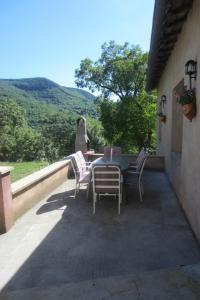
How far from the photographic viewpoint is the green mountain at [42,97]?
2254 inches

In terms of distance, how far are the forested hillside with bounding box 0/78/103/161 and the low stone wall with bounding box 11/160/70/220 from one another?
788 inches

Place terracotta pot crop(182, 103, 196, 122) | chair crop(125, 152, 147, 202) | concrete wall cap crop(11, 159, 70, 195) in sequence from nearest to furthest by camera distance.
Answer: terracotta pot crop(182, 103, 196, 122)
concrete wall cap crop(11, 159, 70, 195)
chair crop(125, 152, 147, 202)

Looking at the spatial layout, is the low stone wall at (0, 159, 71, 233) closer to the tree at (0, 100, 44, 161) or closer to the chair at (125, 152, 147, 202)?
the chair at (125, 152, 147, 202)

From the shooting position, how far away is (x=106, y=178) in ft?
15.8

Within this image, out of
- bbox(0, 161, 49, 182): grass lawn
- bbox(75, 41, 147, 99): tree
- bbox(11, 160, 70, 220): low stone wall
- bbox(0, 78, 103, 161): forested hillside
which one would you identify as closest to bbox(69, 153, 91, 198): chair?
bbox(11, 160, 70, 220): low stone wall

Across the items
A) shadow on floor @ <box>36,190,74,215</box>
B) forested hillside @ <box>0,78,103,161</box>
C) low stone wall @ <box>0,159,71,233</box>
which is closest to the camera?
low stone wall @ <box>0,159,71,233</box>

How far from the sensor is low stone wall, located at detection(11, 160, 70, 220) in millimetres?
4532

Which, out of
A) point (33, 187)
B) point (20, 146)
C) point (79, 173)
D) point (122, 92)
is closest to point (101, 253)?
point (33, 187)

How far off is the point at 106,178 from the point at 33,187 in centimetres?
135

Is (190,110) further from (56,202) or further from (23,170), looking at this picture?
(23,170)

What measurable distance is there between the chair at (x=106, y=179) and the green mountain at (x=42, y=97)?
47799 mm

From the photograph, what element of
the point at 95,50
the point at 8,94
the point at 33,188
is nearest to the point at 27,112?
the point at 8,94

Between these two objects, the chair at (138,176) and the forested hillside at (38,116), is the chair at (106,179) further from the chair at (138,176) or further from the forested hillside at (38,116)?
the forested hillside at (38,116)

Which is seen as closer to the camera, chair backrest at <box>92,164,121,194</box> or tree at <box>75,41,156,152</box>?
chair backrest at <box>92,164,121,194</box>
